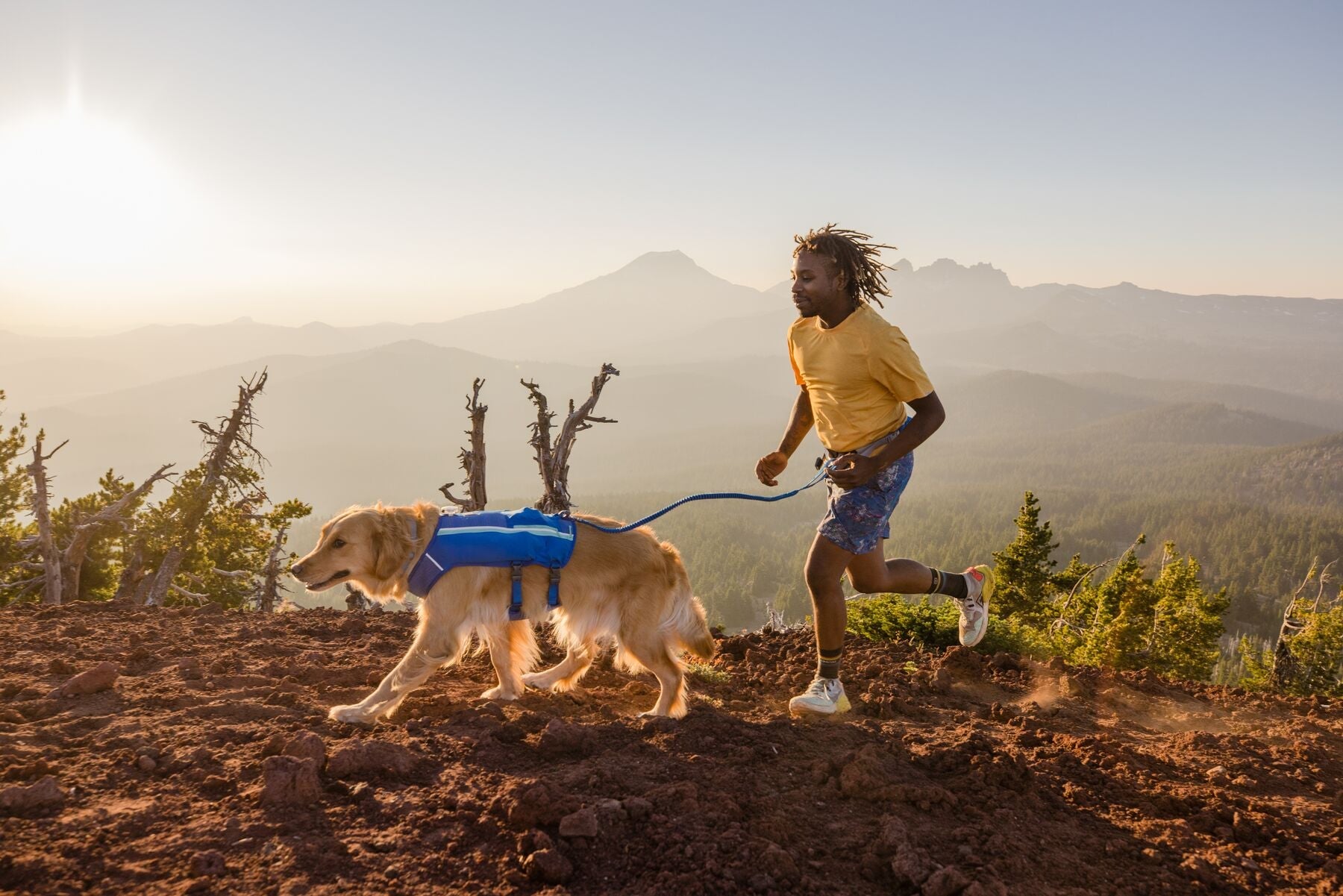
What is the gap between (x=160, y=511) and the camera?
51.2 feet

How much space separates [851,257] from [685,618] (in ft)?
8.60

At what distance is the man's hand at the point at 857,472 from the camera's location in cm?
436

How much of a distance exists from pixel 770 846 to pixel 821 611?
216cm

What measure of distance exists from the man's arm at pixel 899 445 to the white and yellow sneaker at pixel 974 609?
1.90 m

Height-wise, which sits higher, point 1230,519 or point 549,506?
point 549,506

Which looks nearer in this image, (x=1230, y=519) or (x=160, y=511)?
(x=160, y=511)

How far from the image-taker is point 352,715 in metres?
4.49

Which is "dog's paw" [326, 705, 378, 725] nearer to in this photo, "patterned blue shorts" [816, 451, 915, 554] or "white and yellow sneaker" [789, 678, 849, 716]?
"white and yellow sneaker" [789, 678, 849, 716]

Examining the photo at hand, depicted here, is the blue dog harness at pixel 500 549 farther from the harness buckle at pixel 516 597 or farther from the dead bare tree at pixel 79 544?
the dead bare tree at pixel 79 544

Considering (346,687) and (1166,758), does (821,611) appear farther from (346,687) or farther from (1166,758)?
(346,687)

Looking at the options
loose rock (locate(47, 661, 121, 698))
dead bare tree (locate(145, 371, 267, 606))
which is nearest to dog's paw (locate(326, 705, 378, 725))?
loose rock (locate(47, 661, 121, 698))

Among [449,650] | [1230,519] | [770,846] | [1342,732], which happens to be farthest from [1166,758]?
[1230,519]

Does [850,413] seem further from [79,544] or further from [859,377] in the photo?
[79,544]

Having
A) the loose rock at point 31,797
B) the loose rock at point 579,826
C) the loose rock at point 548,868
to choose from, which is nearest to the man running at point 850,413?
the loose rock at point 579,826
